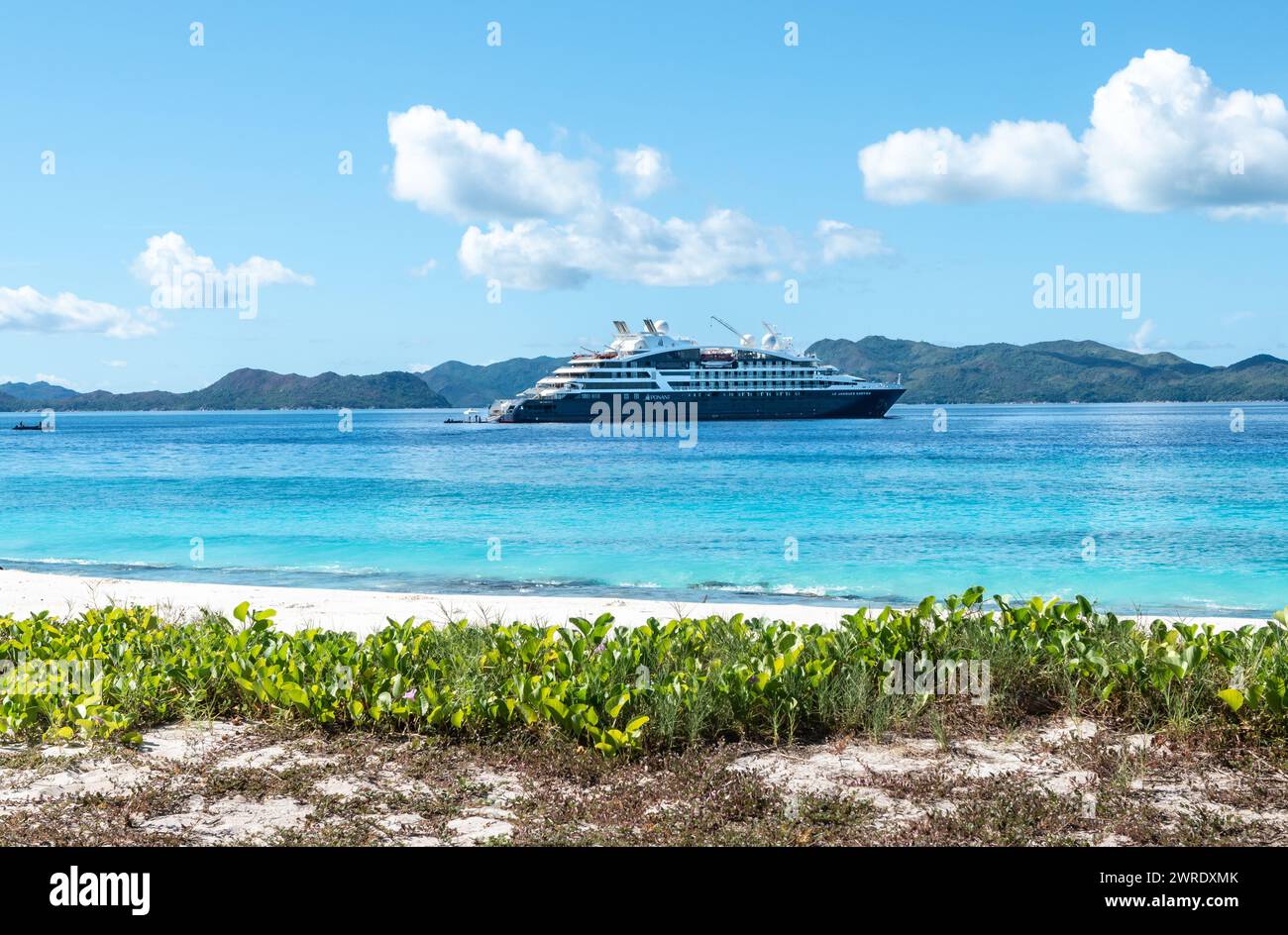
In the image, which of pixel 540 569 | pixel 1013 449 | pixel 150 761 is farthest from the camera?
pixel 1013 449

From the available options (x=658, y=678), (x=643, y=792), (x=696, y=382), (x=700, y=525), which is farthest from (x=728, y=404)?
(x=643, y=792)

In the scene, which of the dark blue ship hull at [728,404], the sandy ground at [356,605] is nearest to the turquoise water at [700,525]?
the sandy ground at [356,605]

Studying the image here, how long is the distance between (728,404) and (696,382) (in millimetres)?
4839

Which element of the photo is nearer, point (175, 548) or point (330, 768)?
point (330, 768)

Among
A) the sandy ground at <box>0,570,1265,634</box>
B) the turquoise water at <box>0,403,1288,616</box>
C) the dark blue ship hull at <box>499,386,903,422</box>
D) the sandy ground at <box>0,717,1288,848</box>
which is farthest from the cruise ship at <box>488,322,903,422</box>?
the sandy ground at <box>0,717,1288,848</box>

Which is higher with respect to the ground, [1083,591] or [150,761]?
[150,761]

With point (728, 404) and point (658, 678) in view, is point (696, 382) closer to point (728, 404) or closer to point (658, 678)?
point (728, 404)

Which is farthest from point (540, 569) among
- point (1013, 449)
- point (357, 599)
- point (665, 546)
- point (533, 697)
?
point (1013, 449)

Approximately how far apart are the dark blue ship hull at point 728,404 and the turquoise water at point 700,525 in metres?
52.9

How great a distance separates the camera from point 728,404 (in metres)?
116

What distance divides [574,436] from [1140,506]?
64.0m

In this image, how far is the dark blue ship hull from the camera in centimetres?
11275
